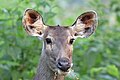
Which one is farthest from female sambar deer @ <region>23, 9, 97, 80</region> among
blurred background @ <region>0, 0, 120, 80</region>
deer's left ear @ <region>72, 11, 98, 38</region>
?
blurred background @ <region>0, 0, 120, 80</region>

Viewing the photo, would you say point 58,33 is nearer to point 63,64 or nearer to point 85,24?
point 63,64


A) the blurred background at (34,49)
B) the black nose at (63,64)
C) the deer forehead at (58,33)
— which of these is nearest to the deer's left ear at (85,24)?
the deer forehead at (58,33)

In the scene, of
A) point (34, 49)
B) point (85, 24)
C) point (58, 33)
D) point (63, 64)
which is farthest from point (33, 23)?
point (34, 49)

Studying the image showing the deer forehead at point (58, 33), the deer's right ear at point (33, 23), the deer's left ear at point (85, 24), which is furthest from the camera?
the deer's left ear at point (85, 24)

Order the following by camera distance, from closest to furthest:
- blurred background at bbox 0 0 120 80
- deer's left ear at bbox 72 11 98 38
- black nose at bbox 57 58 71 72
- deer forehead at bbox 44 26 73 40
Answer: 1. black nose at bbox 57 58 71 72
2. deer forehead at bbox 44 26 73 40
3. deer's left ear at bbox 72 11 98 38
4. blurred background at bbox 0 0 120 80

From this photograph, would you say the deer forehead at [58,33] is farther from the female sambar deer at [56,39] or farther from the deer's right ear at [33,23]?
the deer's right ear at [33,23]

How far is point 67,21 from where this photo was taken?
33.1ft

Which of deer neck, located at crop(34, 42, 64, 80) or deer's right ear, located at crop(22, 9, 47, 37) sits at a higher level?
deer's right ear, located at crop(22, 9, 47, 37)

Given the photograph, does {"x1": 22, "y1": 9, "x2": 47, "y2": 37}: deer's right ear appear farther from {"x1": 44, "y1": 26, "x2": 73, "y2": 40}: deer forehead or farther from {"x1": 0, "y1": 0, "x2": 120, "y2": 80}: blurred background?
{"x1": 0, "y1": 0, "x2": 120, "y2": 80}: blurred background

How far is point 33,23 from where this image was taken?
8016 millimetres

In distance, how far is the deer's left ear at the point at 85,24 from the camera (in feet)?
26.6

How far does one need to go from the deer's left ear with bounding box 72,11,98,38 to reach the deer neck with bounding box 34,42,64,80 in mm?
606

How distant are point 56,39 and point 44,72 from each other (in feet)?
1.36

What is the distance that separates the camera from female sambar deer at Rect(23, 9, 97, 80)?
290 inches
